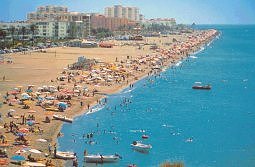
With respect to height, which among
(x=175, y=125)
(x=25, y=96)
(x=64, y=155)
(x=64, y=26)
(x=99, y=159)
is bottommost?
(x=175, y=125)

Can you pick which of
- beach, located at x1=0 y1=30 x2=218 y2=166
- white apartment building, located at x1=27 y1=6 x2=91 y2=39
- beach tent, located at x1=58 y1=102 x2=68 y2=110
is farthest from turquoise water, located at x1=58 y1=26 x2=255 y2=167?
white apartment building, located at x1=27 y1=6 x2=91 y2=39

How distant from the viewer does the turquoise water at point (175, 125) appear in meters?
30.7

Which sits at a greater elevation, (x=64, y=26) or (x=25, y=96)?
(x=64, y=26)

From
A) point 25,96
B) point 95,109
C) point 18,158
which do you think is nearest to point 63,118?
point 95,109

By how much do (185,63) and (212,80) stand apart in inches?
Answer: 790

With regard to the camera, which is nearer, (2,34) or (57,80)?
(57,80)

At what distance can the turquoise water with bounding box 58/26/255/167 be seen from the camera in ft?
101

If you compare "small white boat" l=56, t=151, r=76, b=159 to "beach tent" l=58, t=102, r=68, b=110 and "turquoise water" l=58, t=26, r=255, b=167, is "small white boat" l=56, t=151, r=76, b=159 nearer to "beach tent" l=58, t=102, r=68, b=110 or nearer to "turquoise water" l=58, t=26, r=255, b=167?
"turquoise water" l=58, t=26, r=255, b=167

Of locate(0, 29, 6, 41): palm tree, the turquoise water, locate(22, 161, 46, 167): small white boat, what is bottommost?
the turquoise water

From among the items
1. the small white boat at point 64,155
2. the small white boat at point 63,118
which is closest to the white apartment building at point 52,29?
the small white boat at point 63,118

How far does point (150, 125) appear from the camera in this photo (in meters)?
38.5

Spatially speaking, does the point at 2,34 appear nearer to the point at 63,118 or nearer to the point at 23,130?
the point at 63,118

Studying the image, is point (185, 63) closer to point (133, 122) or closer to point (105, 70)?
point (105, 70)

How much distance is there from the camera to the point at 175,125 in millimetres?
38844
